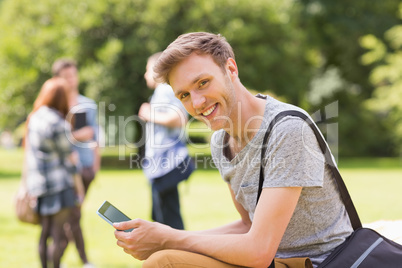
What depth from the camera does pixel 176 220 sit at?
4.98 meters

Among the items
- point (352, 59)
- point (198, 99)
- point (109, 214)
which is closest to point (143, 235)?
point (109, 214)

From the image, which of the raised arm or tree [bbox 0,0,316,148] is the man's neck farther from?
tree [bbox 0,0,316,148]

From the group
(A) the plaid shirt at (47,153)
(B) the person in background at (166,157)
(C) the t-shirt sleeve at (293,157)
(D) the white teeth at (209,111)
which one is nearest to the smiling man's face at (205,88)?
(D) the white teeth at (209,111)

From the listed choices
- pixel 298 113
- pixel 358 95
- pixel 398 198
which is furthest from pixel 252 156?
pixel 358 95

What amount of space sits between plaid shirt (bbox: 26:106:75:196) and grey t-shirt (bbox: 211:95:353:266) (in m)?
3.02

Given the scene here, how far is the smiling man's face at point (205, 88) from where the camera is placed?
222 cm

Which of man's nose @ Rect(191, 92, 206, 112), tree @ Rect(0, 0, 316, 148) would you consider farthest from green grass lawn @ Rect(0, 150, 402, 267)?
man's nose @ Rect(191, 92, 206, 112)

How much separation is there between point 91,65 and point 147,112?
1564 centimetres

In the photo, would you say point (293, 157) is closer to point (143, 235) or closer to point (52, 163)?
point (143, 235)

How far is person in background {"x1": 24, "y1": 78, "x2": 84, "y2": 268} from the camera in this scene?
16.6 ft

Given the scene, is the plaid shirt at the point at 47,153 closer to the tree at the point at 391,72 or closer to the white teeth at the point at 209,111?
the white teeth at the point at 209,111

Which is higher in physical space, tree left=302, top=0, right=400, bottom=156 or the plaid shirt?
tree left=302, top=0, right=400, bottom=156

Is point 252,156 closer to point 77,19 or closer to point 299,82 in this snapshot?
point 77,19

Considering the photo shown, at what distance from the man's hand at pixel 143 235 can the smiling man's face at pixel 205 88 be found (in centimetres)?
52
